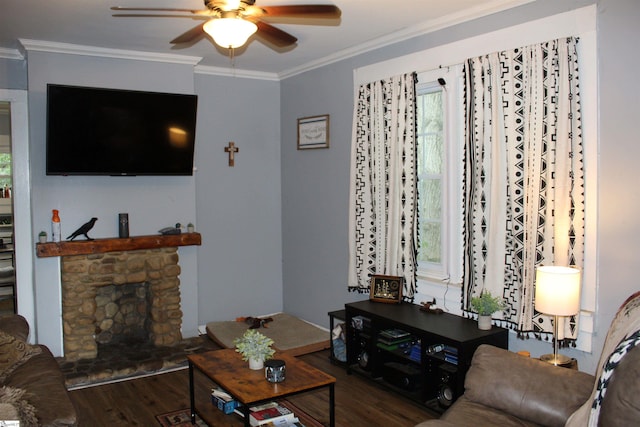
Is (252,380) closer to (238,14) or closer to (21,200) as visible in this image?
(238,14)

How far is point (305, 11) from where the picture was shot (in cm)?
261

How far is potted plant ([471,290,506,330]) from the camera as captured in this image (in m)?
3.39

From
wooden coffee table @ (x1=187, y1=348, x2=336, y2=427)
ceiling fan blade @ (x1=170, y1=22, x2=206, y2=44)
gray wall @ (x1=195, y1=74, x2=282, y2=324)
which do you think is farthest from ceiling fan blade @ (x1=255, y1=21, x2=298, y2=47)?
gray wall @ (x1=195, y1=74, x2=282, y2=324)

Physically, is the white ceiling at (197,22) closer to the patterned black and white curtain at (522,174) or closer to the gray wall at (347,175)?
the gray wall at (347,175)

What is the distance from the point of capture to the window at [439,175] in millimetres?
3842

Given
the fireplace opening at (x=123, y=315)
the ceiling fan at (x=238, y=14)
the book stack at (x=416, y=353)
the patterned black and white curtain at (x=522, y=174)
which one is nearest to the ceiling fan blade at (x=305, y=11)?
the ceiling fan at (x=238, y=14)

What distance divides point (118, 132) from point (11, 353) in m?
2.16

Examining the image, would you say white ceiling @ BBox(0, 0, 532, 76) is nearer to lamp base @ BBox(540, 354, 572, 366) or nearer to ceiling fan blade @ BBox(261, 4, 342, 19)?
ceiling fan blade @ BBox(261, 4, 342, 19)

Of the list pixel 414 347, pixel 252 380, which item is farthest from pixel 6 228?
pixel 414 347

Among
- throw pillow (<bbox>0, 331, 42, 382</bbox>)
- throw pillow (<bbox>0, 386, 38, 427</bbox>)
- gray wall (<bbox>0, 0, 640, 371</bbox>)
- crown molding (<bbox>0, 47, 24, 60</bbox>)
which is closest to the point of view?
throw pillow (<bbox>0, 386, 38, 427</bbox>)

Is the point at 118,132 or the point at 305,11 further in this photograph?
the point at 118,132

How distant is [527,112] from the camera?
3.29 meters

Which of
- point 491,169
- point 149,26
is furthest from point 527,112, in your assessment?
point 149,26

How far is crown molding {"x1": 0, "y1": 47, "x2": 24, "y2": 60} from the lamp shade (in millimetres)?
4395
